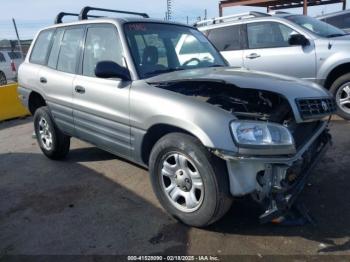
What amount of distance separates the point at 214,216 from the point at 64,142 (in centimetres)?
298

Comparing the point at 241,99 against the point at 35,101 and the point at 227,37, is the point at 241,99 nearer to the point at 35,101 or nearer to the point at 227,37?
the point at 35,101

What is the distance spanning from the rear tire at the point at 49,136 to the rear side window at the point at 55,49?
640mm

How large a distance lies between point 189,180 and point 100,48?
1.96m

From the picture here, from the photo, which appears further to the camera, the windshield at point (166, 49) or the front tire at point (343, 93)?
the front tire at point (343, 93)

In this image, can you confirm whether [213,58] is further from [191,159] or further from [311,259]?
[311,259]

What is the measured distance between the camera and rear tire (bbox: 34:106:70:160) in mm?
5320

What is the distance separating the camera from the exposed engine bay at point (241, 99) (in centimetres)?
328

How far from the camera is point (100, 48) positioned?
4.37 metres

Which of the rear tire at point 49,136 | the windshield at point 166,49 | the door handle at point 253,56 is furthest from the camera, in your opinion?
the door handle at point 253,56

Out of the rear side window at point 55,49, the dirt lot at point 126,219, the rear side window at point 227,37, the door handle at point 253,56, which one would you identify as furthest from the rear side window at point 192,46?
the rear side window at point 227,37

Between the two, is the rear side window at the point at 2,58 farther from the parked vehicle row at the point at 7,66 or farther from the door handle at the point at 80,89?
the door handle at the point at 80,89

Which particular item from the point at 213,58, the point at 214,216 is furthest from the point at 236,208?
the point at 213,58

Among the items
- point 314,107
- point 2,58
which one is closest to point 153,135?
point 314,107

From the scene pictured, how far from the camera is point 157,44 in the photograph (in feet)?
13.9
